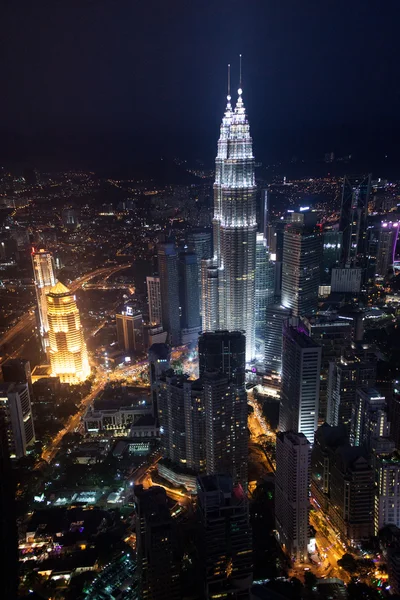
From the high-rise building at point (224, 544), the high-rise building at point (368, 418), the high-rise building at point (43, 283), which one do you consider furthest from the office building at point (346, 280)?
the high-rise building at point (224, 544)

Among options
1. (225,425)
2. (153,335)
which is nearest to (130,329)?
(153,335)

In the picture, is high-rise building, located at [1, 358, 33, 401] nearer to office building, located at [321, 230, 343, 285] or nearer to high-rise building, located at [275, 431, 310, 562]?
high-rise building, located at [275, 431, 310, 562]

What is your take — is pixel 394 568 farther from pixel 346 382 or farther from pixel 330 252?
pixel 330 252

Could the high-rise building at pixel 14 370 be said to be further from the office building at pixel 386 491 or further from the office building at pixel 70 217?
the office building at pixel 386 491

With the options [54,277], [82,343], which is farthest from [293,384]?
[54,277]

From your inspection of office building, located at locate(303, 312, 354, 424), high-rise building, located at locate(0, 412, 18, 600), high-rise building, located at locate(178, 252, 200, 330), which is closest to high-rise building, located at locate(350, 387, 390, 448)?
office building, located at locate(303, 312, 354, 424)

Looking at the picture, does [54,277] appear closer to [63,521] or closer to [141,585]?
[63,521]
